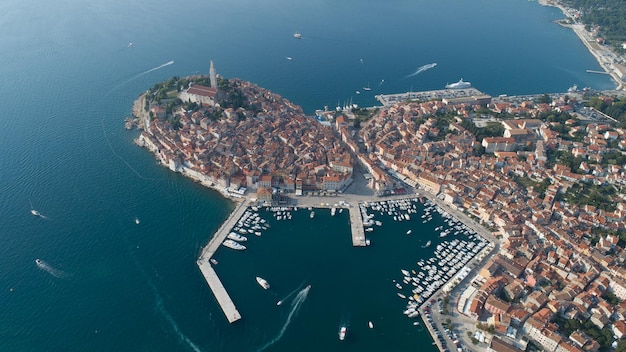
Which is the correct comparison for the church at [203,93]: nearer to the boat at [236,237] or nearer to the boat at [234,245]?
the boat at [236,237]

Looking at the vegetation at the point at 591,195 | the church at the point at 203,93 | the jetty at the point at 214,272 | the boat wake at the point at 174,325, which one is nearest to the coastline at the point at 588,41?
the vegetation at the point at 591,195

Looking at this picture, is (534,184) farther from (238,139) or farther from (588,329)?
(238,139)

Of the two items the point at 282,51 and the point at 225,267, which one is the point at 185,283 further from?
the point at 282,51

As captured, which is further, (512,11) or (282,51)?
(512,11)

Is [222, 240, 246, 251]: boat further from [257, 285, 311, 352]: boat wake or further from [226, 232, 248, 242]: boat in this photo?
[257, 285, 311, 352]: boat wake

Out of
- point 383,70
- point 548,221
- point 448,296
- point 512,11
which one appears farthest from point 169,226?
point 512,11

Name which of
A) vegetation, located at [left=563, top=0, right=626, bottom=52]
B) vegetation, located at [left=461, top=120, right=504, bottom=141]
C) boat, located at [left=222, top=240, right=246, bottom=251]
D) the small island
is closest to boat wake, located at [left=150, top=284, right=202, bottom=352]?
boat, located at [left=222, top=240, right=246, bottom=251]
